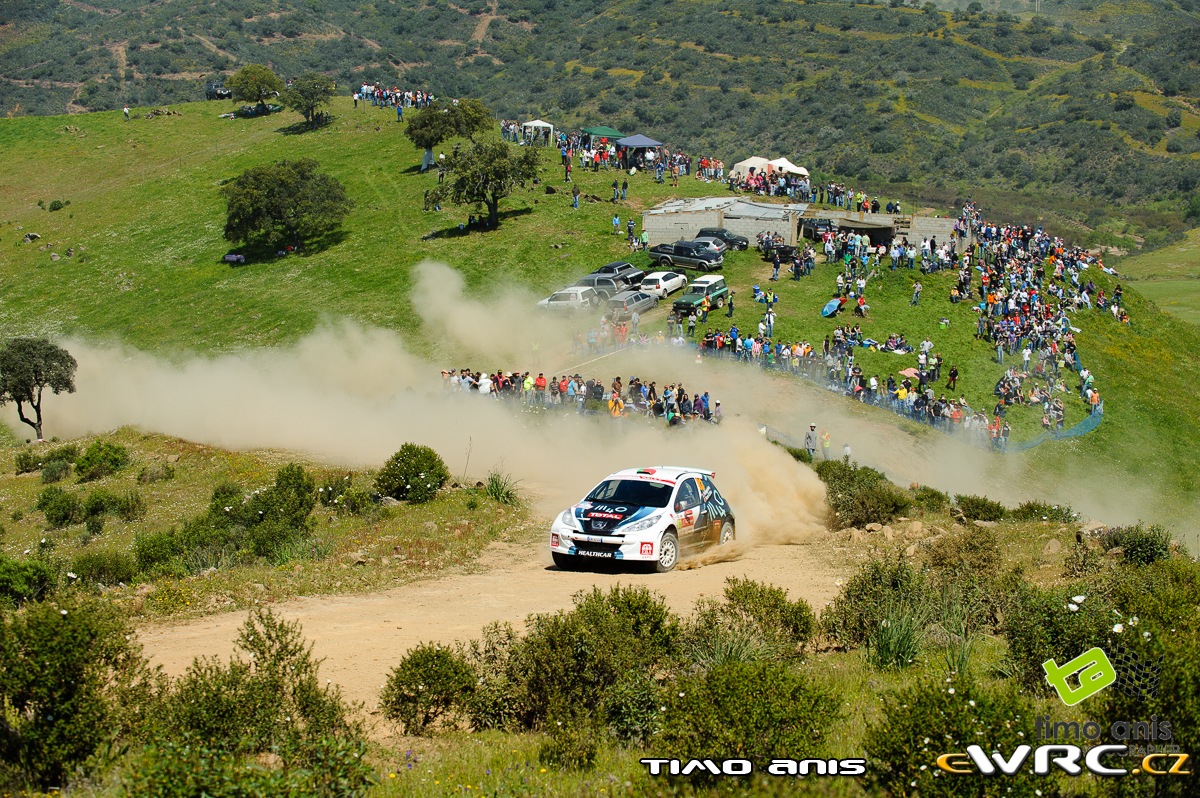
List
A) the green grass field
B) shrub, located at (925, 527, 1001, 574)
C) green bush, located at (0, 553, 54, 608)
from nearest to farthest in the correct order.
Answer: shrub, located at (925, 527, 1001, 574) → green bush, located at (0, 553, 54, 608) → the green grass field

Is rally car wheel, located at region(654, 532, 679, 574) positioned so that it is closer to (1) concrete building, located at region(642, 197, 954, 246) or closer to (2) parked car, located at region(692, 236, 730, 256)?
(2) parked car, located at region(692, 236, 730, 256)

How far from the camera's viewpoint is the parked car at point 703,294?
41.6 m

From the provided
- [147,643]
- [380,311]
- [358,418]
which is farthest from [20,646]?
[380,311]

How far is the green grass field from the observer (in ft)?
129

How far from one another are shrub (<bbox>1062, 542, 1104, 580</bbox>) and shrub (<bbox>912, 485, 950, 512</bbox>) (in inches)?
248

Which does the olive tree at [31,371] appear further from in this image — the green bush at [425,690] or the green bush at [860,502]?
the green bush at [425,690]

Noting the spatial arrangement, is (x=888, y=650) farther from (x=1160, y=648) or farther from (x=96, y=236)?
(x=96, y=236)

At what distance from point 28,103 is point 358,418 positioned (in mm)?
114137

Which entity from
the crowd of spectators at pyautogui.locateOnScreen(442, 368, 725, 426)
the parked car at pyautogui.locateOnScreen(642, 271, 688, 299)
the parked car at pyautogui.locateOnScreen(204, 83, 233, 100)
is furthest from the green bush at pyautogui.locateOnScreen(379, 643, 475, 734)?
the parked car at pyautogui.locateOnScreen(204, 83, 233, 100)

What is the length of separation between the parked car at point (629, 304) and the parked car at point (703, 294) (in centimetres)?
105

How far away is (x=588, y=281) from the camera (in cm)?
4481

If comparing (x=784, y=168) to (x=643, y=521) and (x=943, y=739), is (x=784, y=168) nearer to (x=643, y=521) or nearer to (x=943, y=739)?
(x=643, y=521)

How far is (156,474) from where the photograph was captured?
30953 mm

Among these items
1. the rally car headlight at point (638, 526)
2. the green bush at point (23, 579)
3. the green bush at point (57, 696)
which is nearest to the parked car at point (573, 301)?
the green bush at point (23, 579)
